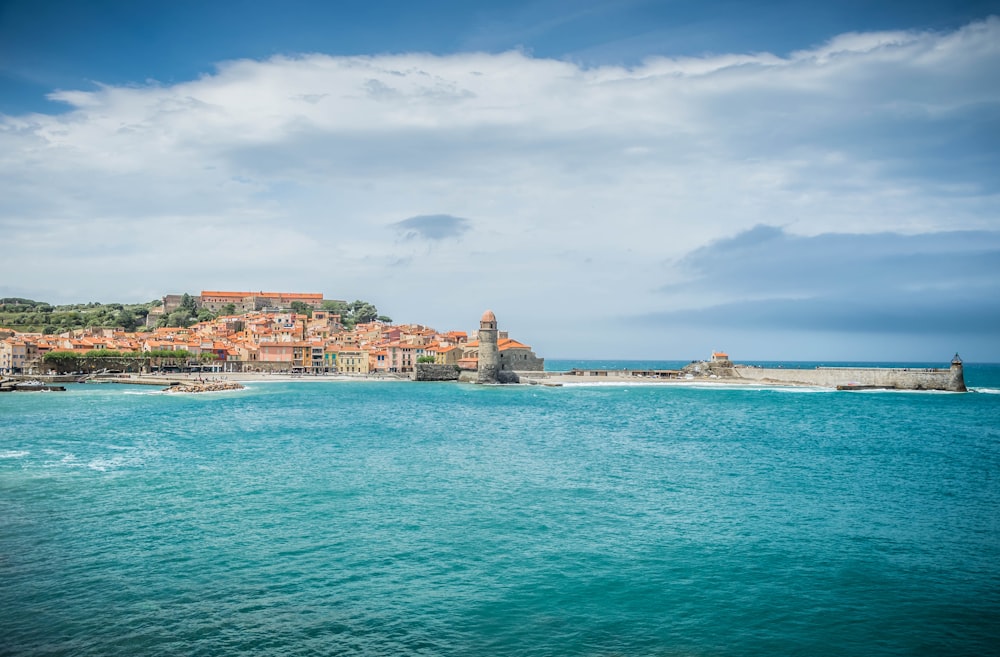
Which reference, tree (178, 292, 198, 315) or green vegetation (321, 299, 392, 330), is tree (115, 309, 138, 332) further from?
green vegetation (321, 299, 392, 330)

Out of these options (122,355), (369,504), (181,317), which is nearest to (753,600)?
(369,504)

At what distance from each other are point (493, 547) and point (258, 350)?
87862 mm

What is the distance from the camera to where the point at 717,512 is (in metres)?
15.7

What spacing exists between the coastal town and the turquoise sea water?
4908 cm

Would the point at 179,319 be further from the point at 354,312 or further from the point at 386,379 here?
→ the point at 386,379

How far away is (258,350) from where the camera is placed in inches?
3735

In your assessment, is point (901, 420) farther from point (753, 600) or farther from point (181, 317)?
point (181, 317)

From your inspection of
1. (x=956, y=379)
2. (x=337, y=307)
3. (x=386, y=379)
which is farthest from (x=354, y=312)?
(x=956, y=379)

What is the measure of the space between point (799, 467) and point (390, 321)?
12475 cm

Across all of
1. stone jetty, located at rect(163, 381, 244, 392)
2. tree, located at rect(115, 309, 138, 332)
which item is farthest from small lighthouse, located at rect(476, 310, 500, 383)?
tree, located at rect(115, 309, 138, 332)

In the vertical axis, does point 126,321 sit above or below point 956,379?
above

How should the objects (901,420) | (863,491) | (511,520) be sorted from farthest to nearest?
(901,420)
(863,491)
(511,520)

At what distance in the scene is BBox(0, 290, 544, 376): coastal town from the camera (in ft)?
269

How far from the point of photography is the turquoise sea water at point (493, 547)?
9258 millimetres
